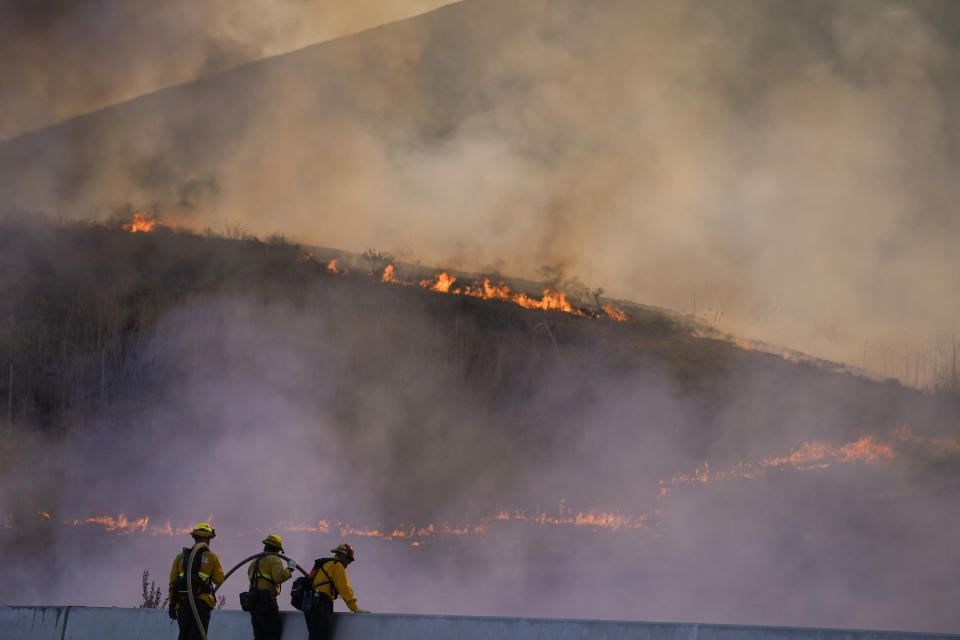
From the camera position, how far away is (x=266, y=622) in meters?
7.64

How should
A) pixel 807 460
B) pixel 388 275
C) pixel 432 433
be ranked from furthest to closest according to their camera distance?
1. pixel 388 275
2. pixel 432 433
3. pixel 807 460

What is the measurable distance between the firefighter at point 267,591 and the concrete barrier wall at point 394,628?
138 millimetres

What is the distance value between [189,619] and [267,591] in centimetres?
68

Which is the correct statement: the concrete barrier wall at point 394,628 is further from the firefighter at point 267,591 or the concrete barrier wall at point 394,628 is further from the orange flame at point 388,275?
the orange flame at point 388,275

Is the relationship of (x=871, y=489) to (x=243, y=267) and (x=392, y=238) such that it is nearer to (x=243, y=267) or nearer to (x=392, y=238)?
(x=392, y=238)

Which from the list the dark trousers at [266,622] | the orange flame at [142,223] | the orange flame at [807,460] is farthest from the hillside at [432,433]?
the dark trousers at [266,622]

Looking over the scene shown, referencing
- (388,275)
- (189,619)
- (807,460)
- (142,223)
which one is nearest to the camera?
(189,619)

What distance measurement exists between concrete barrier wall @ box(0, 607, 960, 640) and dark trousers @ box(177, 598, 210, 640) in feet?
1.13

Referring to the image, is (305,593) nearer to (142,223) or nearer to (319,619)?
(319,619)

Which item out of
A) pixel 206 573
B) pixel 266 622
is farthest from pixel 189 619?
pixel 266 622

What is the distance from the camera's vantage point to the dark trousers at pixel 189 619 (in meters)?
7.55

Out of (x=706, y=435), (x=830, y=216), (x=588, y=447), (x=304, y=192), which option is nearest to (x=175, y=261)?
(x=304, y=192)

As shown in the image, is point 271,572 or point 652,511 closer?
point 271,572

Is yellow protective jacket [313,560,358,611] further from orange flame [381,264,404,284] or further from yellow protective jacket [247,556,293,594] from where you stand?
orange flame [381,264,404,284]
